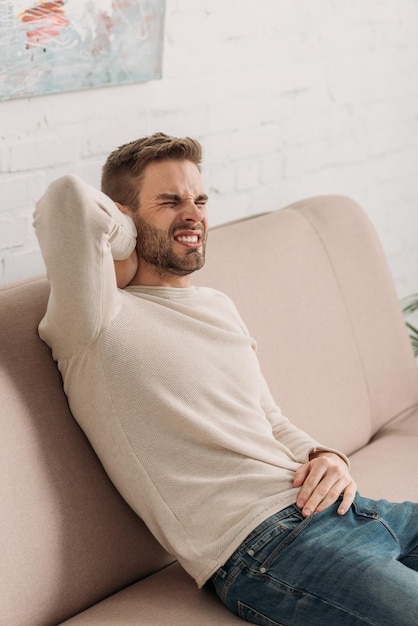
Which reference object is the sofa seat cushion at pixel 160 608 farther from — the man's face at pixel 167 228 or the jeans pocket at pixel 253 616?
Answer: the man's face at pixel 167 228

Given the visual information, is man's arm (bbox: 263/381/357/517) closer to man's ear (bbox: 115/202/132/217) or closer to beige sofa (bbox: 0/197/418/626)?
beige sofa (bbox: 0/197/418/626)

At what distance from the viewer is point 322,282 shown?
2.33 metres

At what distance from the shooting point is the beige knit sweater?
5.02ft

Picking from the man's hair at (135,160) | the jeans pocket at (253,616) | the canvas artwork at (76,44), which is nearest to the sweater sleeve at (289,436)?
the jeans pocket at (253,616)

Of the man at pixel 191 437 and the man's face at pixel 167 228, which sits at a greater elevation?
the man's face at pixel 167 228

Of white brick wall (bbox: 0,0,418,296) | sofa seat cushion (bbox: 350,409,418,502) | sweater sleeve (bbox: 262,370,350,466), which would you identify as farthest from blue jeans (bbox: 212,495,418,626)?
white brick wall (bbox: 0,0,418,296)

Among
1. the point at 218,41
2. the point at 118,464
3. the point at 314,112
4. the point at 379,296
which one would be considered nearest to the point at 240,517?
the point at 118,464

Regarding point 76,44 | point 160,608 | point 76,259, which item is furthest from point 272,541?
point 76,44

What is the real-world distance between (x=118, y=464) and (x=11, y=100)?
813mm

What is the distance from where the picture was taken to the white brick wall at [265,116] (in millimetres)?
2049

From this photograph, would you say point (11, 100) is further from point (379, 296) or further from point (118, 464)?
point (379, 296)

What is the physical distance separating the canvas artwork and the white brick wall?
0.04 meters

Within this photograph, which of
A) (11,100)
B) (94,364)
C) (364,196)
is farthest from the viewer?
(364,196)

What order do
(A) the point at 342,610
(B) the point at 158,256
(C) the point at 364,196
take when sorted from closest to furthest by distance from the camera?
(A) the point at 342,610, (B) the point at 158,256, (C) the point at 364,196
